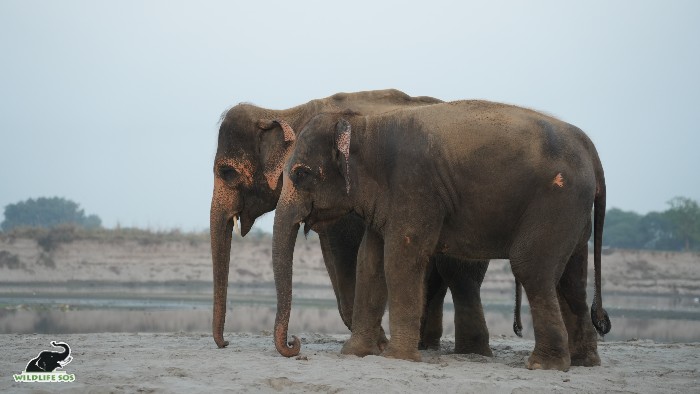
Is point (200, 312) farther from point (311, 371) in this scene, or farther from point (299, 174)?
point (311, 371)

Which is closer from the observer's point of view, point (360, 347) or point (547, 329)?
point (547, 329)

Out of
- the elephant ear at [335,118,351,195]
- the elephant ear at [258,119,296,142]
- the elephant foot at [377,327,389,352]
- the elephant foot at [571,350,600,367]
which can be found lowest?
the elephant foot at [571,350,600,367]

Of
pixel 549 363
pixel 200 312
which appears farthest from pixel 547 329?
pixel 200 312

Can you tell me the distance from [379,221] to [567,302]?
6.93 ft

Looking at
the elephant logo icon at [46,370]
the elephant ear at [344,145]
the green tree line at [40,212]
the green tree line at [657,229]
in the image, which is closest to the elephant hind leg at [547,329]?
the elephant ear at [344,145]

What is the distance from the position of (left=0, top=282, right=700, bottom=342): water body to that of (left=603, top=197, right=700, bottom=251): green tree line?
30.7 m

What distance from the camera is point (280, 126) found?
1124 cm

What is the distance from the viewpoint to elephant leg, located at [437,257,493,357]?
10.7 meters

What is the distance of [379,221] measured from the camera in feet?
31.6

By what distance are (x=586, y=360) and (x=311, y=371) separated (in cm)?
321

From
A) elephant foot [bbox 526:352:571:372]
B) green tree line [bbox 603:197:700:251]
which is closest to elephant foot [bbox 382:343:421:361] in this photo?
elephant foot [bbox 526:352:571:372]

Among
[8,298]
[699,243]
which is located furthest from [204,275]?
[699,243]

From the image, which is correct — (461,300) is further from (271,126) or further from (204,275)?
(204,275)

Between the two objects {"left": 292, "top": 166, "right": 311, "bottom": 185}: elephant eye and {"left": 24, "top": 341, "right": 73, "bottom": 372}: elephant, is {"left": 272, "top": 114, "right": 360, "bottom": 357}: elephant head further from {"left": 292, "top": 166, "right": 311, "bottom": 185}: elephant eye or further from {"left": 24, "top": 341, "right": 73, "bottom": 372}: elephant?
{"left": 24, "top": 341, "right": 73, "bottom": 372}: elephant
